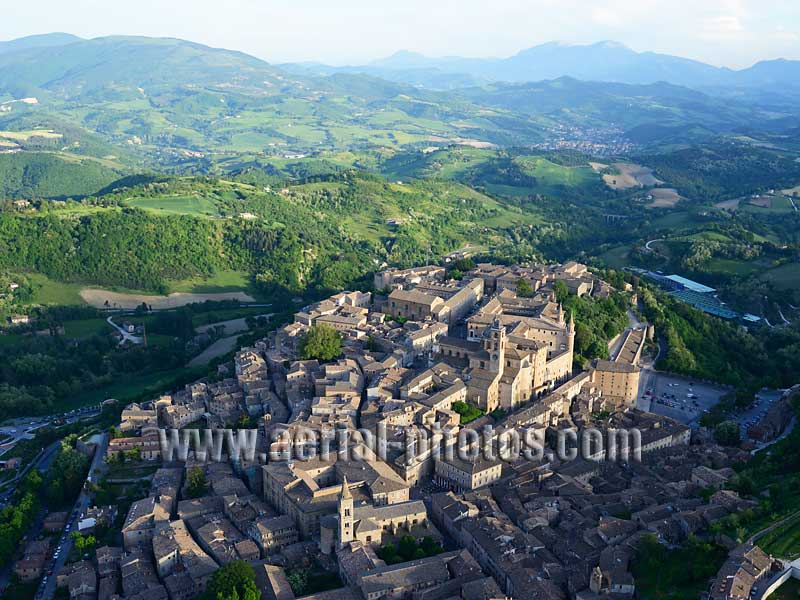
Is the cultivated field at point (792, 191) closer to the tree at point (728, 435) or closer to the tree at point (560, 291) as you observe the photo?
the tree at point (560, 291)

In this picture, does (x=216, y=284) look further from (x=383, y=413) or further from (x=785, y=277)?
(x=785, y=277)

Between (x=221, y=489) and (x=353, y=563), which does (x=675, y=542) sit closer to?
(x=353, y=563)

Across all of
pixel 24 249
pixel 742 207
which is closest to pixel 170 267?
pixel 24 249

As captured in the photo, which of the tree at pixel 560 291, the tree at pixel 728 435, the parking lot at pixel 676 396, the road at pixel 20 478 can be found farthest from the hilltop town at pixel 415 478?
the tree at pixel 560 291

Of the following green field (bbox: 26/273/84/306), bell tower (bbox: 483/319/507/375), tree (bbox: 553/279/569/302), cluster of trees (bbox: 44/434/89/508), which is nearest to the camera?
cluster of trees (bbox: 44/434/89/508)

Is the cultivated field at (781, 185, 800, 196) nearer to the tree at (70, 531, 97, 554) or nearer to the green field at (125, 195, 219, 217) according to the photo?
the green field at (125, 195, 219, 217)

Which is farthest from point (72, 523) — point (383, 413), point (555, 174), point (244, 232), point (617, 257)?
point (555, 174)

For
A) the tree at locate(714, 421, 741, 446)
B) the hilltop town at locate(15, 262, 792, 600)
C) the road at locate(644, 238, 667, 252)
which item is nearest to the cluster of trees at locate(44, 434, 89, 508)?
the hilltop town at locate(15, 262, 792, 600)
